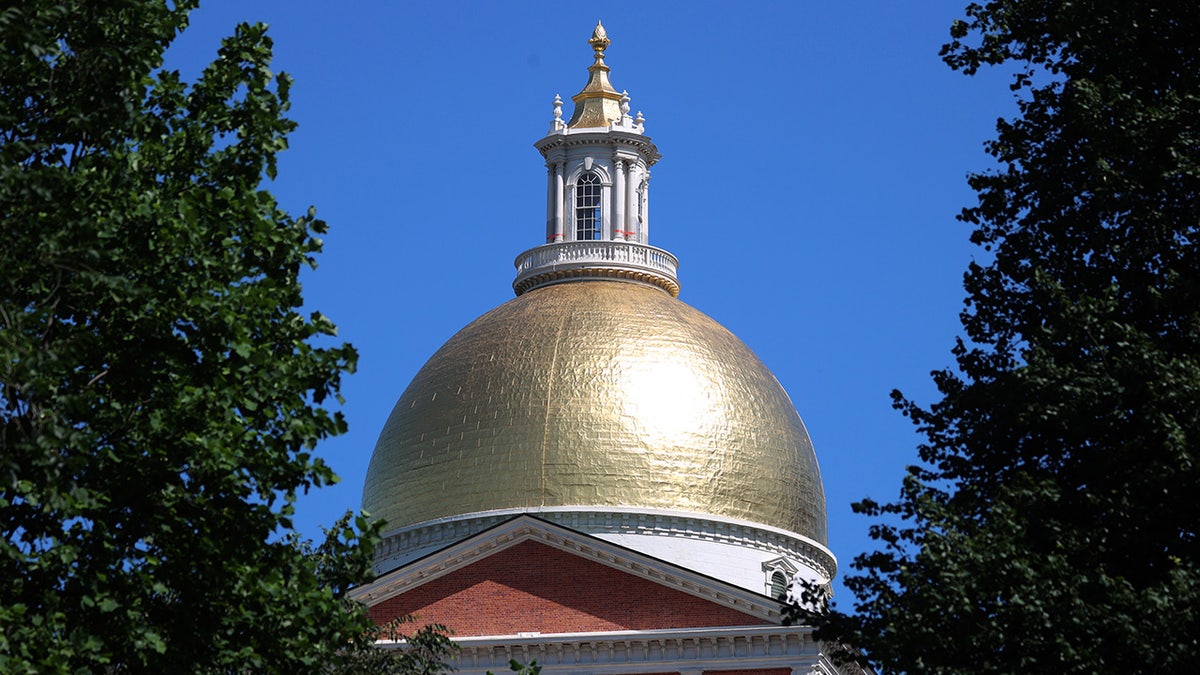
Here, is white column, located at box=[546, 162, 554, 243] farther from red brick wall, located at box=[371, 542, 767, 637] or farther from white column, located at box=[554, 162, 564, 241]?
red brick wall, located at box=[371, 542, 767, 637]

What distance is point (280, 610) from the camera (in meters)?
22.9

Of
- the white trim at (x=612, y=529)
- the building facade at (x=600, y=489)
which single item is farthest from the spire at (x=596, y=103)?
the white trim at (x=612, y=529)

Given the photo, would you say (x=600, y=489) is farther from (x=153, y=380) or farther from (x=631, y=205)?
(x=153, y=380)

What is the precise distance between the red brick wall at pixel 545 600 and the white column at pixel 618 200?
13053mm

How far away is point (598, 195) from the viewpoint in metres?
64.2

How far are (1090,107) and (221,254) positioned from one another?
987cm

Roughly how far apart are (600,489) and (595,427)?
144 centimetres

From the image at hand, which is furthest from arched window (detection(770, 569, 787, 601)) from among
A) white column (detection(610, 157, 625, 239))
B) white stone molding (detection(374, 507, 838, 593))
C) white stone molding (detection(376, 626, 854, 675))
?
white column (detection(610, 157, 625, 239))

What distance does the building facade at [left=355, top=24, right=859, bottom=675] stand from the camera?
51.7 m

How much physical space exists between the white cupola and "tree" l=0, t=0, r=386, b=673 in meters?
37.8

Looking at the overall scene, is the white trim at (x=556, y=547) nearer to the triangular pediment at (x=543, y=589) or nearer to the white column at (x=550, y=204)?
the triangular pediment at (x=543, y=589)

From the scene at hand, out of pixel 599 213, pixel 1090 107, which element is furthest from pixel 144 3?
pixel 599 213

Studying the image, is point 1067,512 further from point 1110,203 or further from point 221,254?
point 221,254

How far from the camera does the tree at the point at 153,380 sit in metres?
22.0
